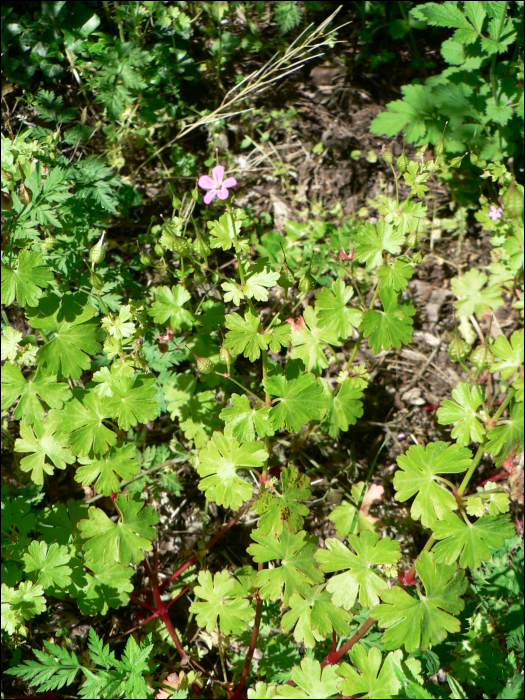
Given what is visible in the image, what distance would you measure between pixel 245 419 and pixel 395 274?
79 centimetres

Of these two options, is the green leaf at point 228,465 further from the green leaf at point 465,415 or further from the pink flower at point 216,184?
the pink flower at point 216,184

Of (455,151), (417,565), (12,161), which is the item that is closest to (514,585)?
(417,565)

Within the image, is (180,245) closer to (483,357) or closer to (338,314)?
(338,314)

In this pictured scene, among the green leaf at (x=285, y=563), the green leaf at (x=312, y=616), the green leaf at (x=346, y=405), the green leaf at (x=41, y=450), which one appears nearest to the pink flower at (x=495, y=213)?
the green leaf at (x=346, y=405)

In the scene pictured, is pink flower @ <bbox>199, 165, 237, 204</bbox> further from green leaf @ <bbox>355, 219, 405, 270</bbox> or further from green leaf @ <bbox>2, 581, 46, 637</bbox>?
green leaf @ <bbox>2, 581, 46, 637</bbox>

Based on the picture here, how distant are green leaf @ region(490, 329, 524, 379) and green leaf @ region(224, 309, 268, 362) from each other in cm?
74

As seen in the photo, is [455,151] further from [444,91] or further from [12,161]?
[12,161]

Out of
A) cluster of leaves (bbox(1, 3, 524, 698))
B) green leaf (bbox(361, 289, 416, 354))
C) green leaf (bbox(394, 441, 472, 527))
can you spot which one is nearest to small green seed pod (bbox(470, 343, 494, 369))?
cluster of leaves (bbox(1, 3, 524, 698))

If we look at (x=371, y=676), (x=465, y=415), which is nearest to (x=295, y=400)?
(x=465, y=415)

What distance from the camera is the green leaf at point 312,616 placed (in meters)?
1.82

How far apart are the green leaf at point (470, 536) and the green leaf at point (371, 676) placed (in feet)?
1.29

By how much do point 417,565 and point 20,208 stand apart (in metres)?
1.89

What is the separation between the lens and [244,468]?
6.46 ft

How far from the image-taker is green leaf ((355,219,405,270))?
2.03 metres
